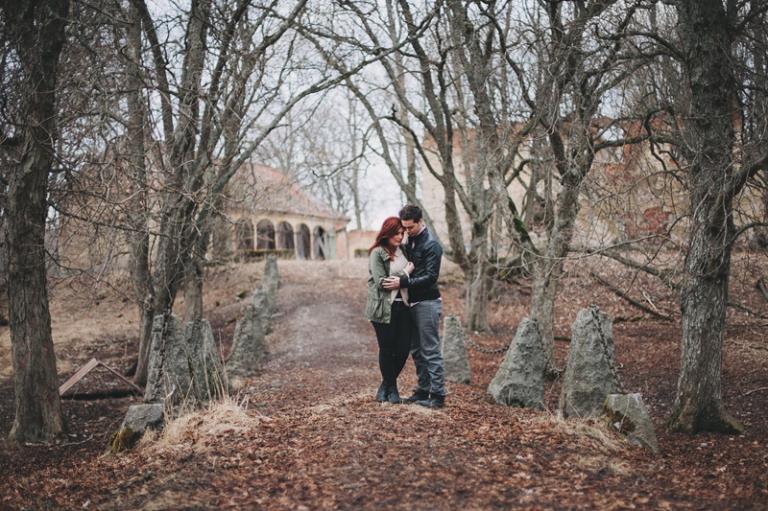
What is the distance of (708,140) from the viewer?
6.40m

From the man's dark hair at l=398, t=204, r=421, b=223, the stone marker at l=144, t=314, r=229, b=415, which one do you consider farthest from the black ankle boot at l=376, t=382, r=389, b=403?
the stone marker at l=144, t=314, r=229, b=415

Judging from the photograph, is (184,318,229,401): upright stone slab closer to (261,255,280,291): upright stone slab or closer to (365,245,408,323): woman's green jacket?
(365,245,408,323): woman's green jacket

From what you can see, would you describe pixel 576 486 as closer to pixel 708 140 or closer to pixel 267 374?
pixel 708 140

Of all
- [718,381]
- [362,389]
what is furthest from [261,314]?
[718,381]

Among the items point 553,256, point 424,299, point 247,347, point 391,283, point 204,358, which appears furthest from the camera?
point 247,347

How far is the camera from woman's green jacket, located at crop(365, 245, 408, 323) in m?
5.96

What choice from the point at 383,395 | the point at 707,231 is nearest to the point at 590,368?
the point at 707,231

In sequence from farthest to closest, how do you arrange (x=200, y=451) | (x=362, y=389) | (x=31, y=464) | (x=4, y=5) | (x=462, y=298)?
(x=462, y=298), (x=362, y=389), (x=4, y=5), (x=31, y=464), (x=200, y=451)

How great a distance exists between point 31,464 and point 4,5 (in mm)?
5300

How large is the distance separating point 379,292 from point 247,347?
17.9ft

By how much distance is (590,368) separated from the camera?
7137 mm

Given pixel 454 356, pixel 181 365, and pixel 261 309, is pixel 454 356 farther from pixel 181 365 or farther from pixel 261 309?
pixel 261 309

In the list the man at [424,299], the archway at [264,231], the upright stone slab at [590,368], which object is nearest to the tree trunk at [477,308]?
the upright stone slab at [590,368]

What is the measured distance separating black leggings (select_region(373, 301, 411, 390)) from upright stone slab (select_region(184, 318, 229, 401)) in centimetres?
259
